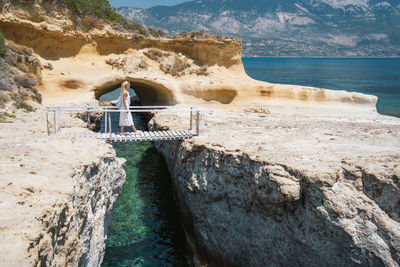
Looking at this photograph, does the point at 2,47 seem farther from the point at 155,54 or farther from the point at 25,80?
the point at 155,54

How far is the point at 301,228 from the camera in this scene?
681cm

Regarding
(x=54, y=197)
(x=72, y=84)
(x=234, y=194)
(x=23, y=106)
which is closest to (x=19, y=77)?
(x=23, y=106)

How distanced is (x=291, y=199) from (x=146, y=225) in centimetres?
570

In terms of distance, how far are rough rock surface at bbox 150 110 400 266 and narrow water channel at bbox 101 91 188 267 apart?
2.40ft

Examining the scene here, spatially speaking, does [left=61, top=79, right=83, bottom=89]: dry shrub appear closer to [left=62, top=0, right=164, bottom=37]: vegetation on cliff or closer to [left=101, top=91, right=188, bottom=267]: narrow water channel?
[left=62, top=0, right=164, bottom=37]: vegetation on cliff

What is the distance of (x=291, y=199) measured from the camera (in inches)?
266

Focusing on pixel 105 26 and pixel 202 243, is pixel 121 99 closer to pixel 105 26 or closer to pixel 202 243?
pixel 202 243

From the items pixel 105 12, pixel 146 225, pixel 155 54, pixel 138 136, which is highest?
pixel 105 12

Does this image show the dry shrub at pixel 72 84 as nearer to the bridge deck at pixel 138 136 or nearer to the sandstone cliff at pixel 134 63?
the sandstone cliff at pixel 134 63

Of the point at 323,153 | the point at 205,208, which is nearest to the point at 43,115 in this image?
the point at 205,208

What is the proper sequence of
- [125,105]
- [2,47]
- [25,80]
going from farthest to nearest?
1. [25,80]
2. [2,47]
3. [125,105]

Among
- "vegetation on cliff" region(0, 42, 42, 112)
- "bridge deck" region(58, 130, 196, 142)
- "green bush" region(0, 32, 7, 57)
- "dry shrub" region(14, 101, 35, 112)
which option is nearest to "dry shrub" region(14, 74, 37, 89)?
"vegetation on cliff" region(0, 42, 42, 112)

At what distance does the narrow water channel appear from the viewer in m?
9.16

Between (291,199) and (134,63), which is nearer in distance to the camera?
(291,199)
